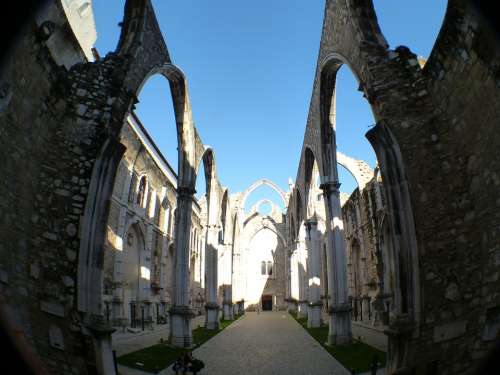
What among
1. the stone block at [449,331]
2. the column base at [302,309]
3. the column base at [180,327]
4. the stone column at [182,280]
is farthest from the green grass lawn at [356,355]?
the column base at [302,309]

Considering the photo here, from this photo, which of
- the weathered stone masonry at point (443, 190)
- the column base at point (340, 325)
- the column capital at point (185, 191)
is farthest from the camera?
the column capital at point (185, 191)

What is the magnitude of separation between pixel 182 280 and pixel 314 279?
7936 millimetres

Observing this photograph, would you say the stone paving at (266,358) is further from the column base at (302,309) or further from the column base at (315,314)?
the column base at (302,309)

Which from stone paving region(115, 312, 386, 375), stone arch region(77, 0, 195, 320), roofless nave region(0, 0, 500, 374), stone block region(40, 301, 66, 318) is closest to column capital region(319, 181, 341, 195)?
stone paving region(115, 312, 386, 375)

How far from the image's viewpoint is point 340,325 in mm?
11680

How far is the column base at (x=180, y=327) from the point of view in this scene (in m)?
11.6

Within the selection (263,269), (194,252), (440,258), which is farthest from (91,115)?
(263,269)

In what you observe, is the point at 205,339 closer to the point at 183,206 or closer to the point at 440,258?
the point at 183,206

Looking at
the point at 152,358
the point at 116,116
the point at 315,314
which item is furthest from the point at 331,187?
the point at 116,116

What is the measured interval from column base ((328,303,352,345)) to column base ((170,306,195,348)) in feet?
15.6

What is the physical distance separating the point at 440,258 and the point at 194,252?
29.2m

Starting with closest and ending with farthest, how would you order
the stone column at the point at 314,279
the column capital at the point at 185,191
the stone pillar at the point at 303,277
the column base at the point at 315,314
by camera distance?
the column capital at the point at 185,191, the stone column at the point at 314,279, the column base at the point at 315,314, the stone pillar at the point at 303,277

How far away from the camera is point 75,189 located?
564cm

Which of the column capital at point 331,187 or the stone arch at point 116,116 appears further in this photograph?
the column capital at point 331,187
